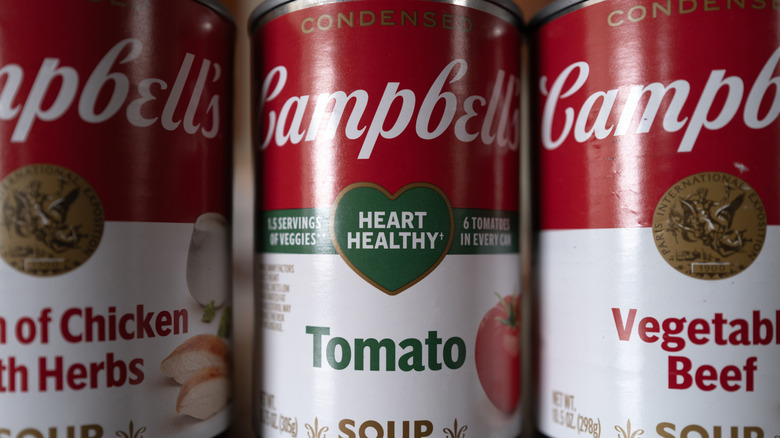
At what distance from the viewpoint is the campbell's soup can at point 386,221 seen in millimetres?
695

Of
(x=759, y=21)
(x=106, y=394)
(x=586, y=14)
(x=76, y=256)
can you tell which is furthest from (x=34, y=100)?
(x=759, y=21)

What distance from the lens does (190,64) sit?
73cm

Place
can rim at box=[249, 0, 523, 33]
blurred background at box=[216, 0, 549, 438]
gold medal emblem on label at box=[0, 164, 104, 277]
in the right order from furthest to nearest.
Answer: blurred background at box=[216, 0, 549, 438] → can rim at box=[249, 0, 523, 33] → gold medal emblem on label at box=[0, 164, 104, 277]

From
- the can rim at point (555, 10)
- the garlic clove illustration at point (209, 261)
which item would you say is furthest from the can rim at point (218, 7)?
the can rim at point (555, 10)

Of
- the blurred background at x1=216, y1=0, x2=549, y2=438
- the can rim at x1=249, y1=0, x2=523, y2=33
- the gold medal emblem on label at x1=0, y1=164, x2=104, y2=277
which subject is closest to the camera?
the gold medal emblem on label at x1=0, y1=164, x2=104, y2=277

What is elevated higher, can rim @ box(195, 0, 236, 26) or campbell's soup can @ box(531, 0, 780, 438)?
can rim @ box(195, 0, 236, 26)

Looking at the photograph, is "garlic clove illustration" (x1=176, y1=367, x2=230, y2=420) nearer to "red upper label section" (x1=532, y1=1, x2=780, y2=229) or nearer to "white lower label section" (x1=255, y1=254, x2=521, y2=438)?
"white lower label section" (x1=255, y1=254, x2=521, y2=438)

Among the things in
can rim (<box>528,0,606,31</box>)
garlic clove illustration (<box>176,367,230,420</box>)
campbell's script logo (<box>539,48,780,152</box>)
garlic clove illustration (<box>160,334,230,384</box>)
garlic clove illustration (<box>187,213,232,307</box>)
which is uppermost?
can rim (<box>528,0,606,31</box>)

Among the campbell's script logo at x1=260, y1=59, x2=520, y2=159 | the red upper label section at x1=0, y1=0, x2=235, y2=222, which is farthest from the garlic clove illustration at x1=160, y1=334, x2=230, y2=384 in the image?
the campbell's script logo at x1=260, y1=59, x2=520, y2=159

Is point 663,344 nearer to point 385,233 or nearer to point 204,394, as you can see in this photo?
point 385,233

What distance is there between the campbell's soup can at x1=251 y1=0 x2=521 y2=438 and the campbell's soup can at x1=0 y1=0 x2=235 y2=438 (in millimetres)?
99

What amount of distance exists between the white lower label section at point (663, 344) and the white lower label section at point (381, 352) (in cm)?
10

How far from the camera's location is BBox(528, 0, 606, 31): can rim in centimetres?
73

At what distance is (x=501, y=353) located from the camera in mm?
759
